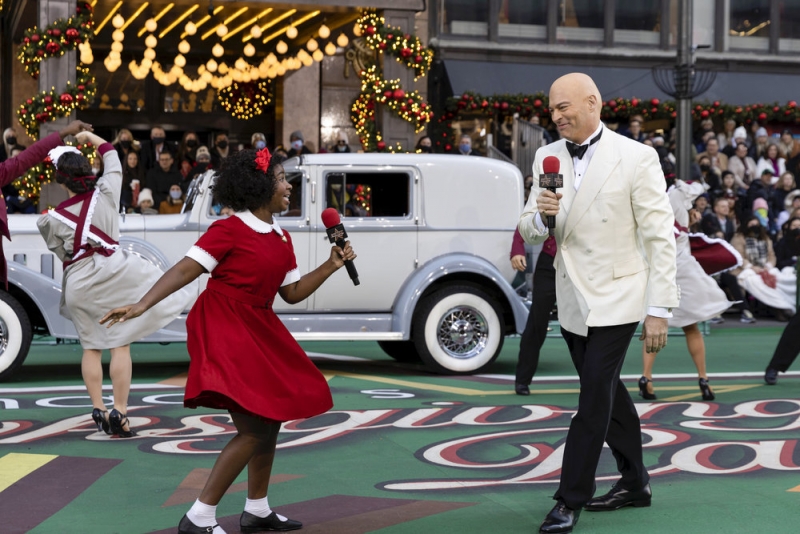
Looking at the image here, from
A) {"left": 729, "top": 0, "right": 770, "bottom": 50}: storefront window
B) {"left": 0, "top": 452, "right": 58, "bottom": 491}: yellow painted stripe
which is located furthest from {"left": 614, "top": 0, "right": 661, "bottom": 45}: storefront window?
{"left": 0, "top": 452, "right": 58, "bottom": 491}: yellow painted stripe

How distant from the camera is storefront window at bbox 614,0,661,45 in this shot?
2420cm

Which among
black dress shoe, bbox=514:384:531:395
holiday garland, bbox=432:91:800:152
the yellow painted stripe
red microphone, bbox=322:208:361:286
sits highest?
holiday garland, bbox=432:91:800:152

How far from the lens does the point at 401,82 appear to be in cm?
1841

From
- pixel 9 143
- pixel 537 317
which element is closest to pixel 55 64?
pixel 9 143

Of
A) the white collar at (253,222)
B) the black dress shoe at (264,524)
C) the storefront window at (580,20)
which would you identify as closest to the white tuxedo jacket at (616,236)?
the white collar at (253,222)

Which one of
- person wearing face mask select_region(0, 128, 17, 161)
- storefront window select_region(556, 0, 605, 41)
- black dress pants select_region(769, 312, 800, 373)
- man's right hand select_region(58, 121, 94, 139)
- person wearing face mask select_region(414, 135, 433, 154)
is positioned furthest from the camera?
storefront window select_region(556, 0, 605, 41)

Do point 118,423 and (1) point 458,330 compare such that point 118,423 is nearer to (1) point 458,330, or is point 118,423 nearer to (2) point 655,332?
(2) point 655,332

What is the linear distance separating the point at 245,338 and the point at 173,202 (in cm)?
931

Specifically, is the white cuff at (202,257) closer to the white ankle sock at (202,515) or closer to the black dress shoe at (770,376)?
the white ankle sock at (202,515)

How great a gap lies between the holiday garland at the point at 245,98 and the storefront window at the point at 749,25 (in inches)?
400

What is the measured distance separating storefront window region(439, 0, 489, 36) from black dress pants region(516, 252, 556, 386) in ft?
47.5

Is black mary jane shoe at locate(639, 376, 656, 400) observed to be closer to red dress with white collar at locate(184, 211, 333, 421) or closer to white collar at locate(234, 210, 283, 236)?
red dress with white collar at locate(184, 211, 333, 421)

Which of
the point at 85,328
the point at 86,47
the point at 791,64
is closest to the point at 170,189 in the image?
the point at 86,47

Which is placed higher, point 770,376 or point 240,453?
point 240,453
